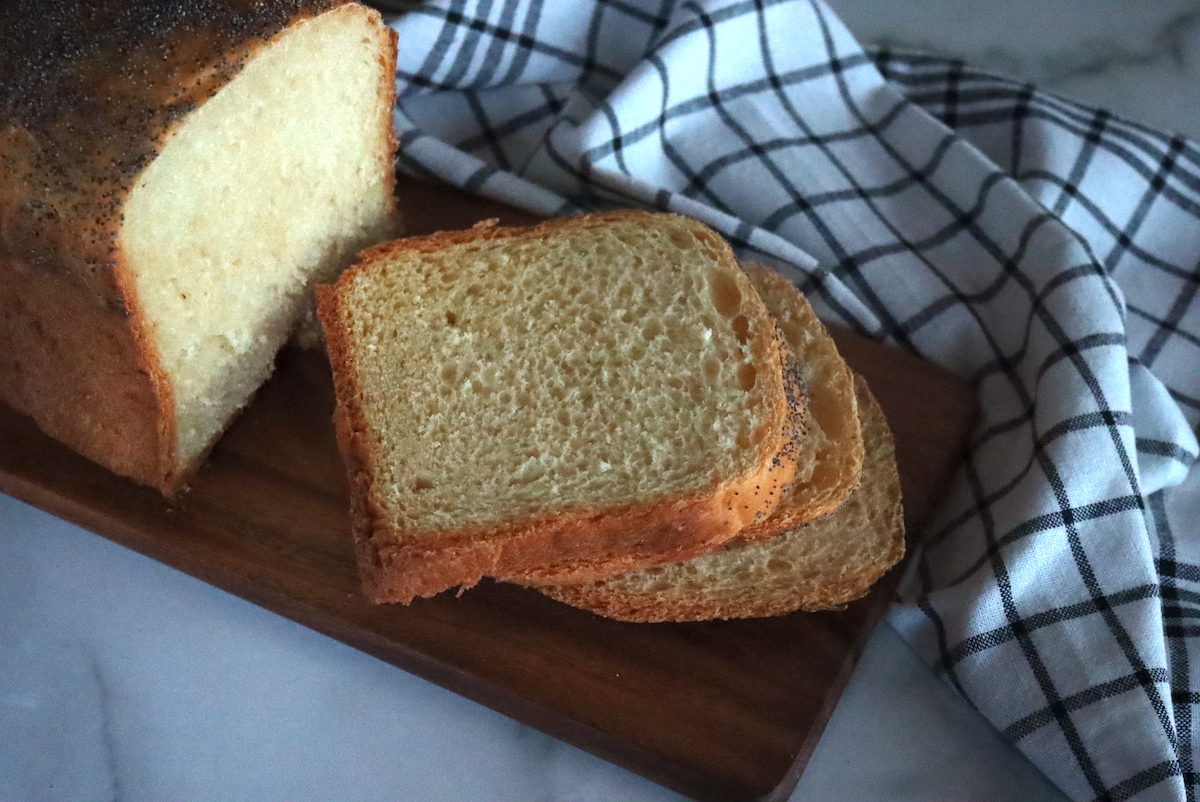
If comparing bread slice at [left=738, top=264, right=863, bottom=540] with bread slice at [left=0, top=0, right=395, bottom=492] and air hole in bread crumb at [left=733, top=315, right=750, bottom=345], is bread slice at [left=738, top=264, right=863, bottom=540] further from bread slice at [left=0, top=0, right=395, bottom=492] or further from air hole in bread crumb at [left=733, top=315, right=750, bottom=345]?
bread slice at [left=0, top=0, right=395, bottom=492]

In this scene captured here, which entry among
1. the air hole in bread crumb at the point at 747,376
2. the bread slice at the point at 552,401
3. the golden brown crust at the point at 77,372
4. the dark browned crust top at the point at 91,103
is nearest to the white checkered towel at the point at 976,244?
the bread slice at the point at 552,401

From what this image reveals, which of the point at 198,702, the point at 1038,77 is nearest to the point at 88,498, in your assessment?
the point at 198,702

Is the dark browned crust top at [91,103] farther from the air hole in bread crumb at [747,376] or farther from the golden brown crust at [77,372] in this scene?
the air hole in bread crumb at [747,376]

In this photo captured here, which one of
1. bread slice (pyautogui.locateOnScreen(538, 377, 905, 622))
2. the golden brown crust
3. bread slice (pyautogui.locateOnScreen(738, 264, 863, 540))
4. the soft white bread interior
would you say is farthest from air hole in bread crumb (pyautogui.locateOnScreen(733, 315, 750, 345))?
the golden brown crust

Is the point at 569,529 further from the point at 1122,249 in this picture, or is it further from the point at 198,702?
the point at 1122,249

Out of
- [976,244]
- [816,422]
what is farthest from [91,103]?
[976,244]

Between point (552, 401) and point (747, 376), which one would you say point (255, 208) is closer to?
point (552, 401)
